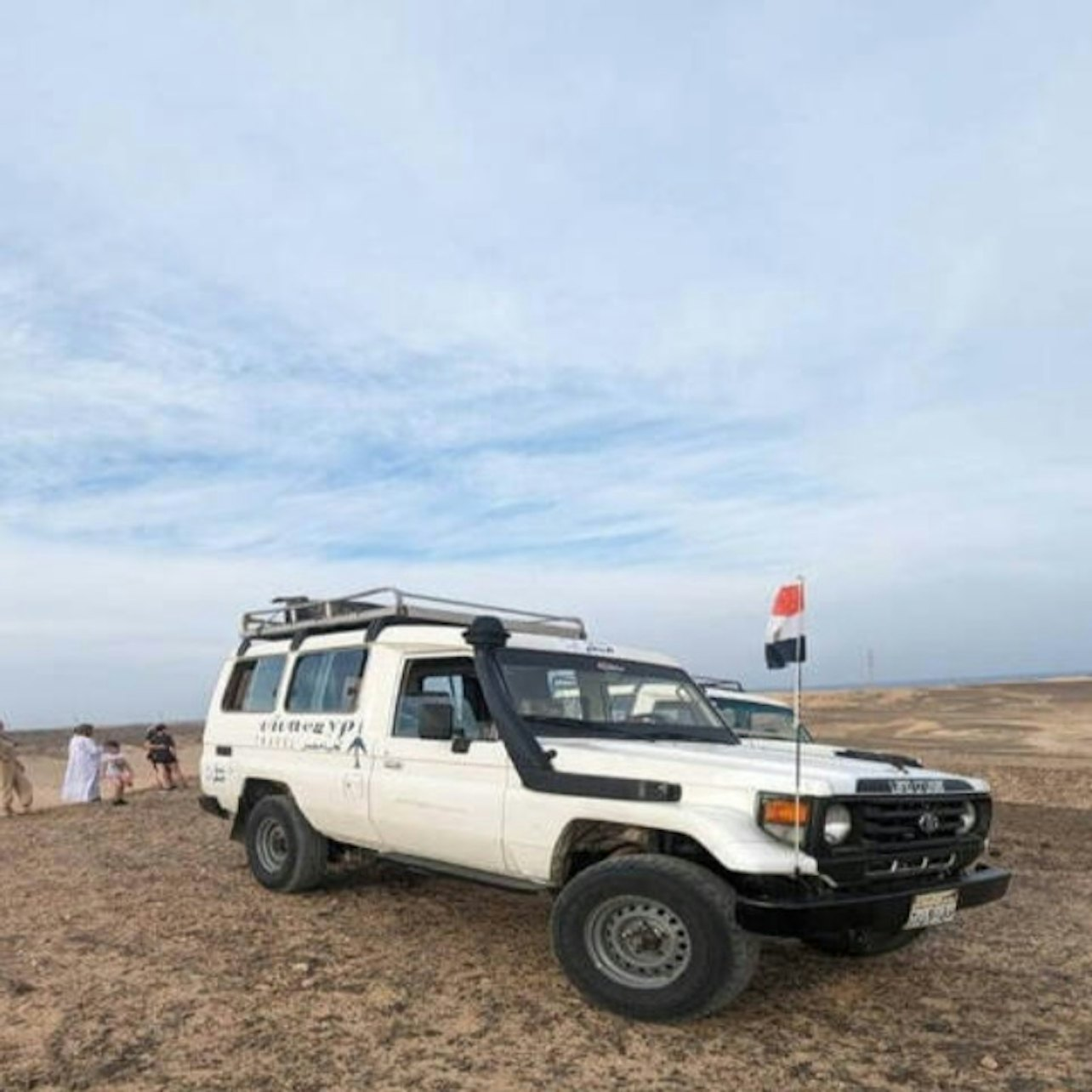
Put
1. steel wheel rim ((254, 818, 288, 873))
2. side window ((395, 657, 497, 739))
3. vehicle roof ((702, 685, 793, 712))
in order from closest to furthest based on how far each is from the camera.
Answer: side window ((395, 657, 497, 739))
steel wheel rim ((254, 818, 288, 873))
vehicle roof ((702, 685, 793, 712))

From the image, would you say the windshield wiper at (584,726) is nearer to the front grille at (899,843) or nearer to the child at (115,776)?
the front grille at (899,843)

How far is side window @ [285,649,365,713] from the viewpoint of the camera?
23.6 feet

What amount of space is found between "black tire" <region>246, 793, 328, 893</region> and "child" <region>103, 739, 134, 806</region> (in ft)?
24.1

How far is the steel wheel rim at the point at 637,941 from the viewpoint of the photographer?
4887mm

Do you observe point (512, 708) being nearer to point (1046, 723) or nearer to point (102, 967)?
point (102, 967)

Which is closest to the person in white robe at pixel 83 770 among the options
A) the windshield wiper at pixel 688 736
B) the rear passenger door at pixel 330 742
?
the rear passenger door at pixel 330 742

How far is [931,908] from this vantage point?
5117mm

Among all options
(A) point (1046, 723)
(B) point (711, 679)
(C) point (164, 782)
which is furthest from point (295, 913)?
(A) point (1046, 723)

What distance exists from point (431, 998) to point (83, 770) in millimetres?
11074

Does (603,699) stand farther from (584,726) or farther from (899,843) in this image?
(899,843)

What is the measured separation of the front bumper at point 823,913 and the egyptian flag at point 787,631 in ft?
3.99

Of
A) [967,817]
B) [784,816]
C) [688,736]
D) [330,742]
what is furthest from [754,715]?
[784,816]

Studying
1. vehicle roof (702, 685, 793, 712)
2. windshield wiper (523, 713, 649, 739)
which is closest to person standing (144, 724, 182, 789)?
vehicle roof (702, 685, 793, 712)

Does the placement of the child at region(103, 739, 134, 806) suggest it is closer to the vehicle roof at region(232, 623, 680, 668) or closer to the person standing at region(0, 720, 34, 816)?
the person standing at region(0, 720, 34, 816)
